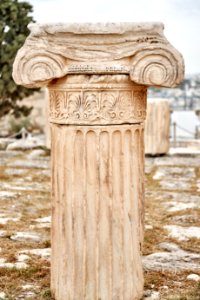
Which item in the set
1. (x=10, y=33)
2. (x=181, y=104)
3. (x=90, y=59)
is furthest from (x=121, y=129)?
(x=181, y=104)

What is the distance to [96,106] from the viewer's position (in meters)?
3.84

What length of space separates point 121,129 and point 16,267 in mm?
1540

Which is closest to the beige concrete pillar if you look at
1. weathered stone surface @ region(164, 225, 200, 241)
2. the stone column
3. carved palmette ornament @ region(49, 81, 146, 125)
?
weathered stone surface @ region(164, 225, 200, 241)

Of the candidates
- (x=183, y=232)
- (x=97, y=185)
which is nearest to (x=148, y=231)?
(x=183, y=232)

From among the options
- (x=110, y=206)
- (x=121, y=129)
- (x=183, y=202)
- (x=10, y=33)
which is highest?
(x=10, y=33)

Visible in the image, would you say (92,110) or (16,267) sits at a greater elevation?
(92,110)

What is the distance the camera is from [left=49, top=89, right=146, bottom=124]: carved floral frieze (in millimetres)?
3842

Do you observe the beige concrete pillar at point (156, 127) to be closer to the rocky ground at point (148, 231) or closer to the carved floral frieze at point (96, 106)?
the rocky ground at point (148, 231)

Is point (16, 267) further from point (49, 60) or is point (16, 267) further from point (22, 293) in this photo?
point (49, 60)

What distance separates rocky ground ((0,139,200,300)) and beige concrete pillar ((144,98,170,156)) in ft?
3.29

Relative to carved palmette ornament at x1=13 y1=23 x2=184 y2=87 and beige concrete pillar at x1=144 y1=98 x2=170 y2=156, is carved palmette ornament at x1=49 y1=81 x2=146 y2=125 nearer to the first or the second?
carved palmette ornament at x1=13 y1=23 x2=184 y2=87

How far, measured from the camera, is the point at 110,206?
389 centimetres

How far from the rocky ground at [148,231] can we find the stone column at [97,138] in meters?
0.38

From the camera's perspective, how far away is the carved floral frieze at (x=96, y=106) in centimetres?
384
